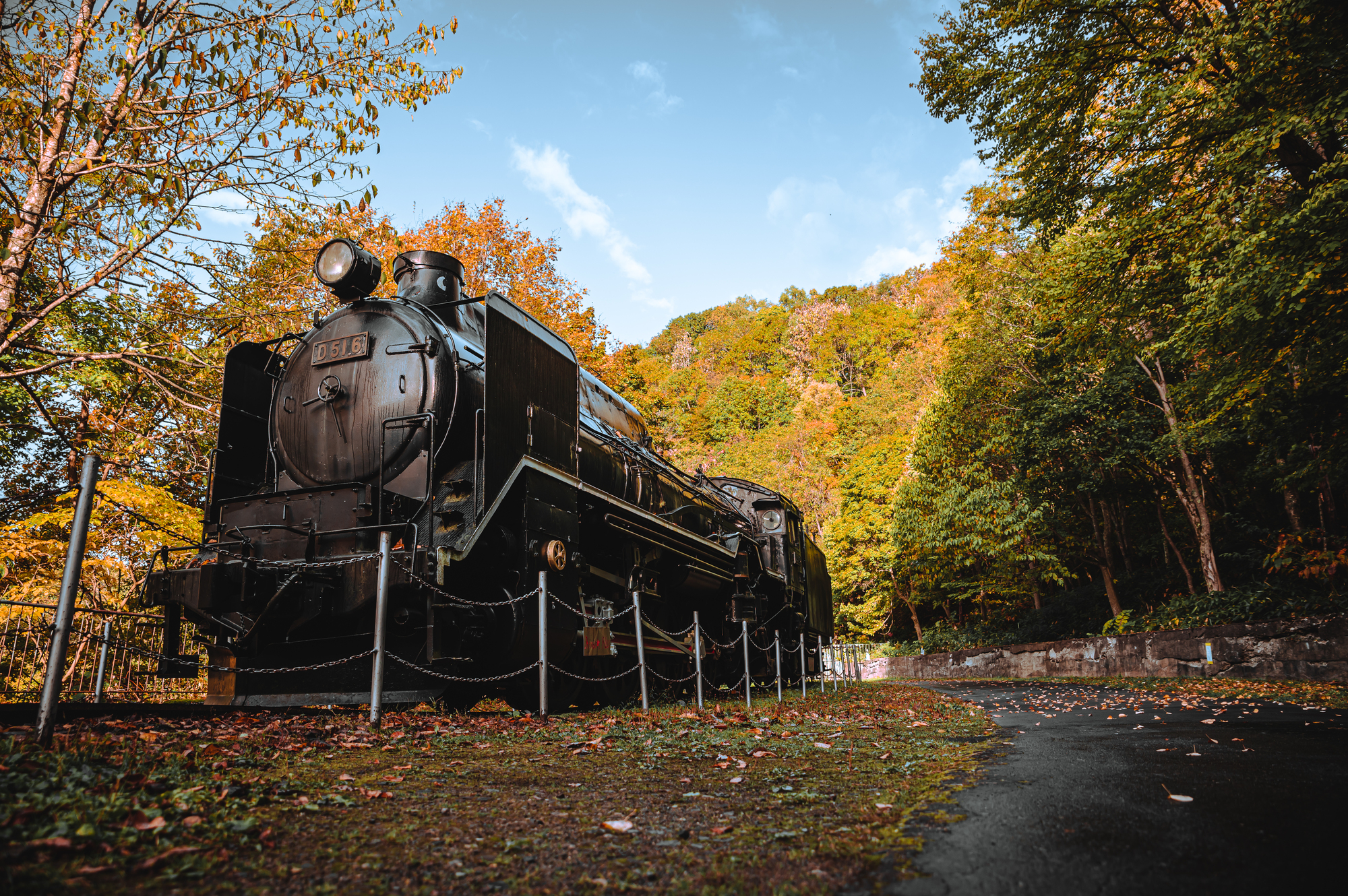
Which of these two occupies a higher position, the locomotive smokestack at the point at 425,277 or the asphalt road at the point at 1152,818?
the locomotive smokestack at the point at 425,277

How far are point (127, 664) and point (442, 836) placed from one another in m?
9.78

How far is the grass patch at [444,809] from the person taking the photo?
1951mm

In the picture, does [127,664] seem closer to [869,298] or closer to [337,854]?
[337,854]

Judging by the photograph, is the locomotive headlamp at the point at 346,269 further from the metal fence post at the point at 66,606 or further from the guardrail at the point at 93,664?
the guardrail at the point at 93,664

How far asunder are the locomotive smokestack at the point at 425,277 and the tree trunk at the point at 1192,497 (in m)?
12.5

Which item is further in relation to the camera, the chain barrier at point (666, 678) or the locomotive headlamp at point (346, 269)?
the chain barrier at point (666, 678)

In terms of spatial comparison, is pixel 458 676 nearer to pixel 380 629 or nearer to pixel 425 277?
pixel 380 629

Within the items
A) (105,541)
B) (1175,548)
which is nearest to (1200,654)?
(1175,548)

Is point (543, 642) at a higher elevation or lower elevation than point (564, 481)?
lower

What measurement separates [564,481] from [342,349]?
7.06 feet

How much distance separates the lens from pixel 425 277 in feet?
23.2

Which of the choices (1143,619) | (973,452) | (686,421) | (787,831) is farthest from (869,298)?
(787,831)

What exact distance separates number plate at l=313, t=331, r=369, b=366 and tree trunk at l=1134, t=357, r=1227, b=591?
13278 millimetres

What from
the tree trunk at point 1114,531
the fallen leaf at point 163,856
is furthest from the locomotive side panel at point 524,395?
the tree trunk at point 1114,531
